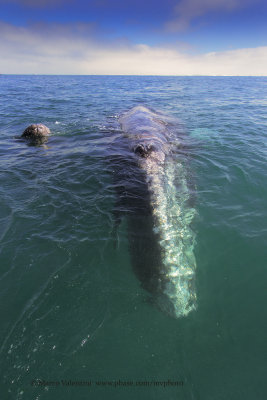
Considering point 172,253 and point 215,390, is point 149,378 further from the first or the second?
point 172,253

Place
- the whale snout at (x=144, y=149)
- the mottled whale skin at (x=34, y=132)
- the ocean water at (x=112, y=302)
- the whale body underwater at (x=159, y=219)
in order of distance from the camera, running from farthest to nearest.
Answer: the mottled whale skin at (x=34, y=132), the whale snout at (x=144, y=149), the whale body underwater at (x=159, y=219), the ocean water at (x=112, y=302)

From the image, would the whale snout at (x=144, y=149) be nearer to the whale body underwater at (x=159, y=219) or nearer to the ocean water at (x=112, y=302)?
the whale body underwater at (x=159, y=219)

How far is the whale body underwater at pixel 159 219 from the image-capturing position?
4836 mm

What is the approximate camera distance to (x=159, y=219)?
6.56 metres

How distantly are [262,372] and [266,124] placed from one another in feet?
61.4

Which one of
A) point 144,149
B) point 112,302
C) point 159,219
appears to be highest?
point 144,149

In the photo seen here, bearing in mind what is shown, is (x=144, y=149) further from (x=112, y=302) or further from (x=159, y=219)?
(x=112, y=302)

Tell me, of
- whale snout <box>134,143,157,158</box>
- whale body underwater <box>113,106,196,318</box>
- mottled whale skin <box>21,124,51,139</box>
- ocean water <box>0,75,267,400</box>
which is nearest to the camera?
ocean water <box>0,75,267,400</box>

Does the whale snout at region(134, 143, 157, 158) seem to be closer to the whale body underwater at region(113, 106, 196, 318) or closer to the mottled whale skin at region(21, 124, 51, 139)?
the whale body underwater at region(113, 106, 196, 318)

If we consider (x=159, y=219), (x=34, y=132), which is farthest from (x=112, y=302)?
(x=34, y=132)

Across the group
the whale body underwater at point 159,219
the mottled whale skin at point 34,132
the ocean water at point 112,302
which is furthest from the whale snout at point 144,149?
the mottled whale skin at point 34,132

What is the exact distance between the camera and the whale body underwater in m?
4.84

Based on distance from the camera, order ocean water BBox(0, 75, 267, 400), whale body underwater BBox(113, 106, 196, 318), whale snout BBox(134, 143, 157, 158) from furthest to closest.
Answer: whale snout BBox(134, 143, 157, 158), whale body underwater BBox(113, 106, 196, 318), ocean water BBox(0, 75, 267, 400)

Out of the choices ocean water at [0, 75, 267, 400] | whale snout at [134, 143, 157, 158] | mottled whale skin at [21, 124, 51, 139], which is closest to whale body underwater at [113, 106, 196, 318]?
whale snout at [134, 143, 157, 158]
